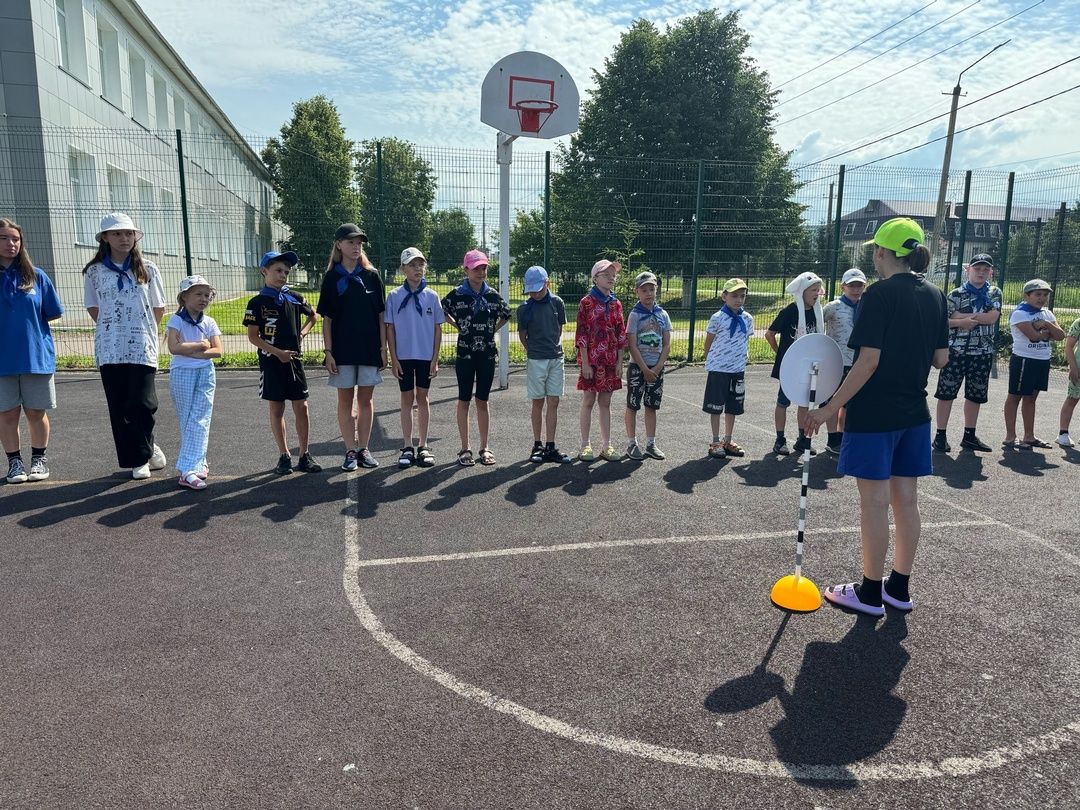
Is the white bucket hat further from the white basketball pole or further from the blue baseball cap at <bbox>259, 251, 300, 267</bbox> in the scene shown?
the white basketball pole

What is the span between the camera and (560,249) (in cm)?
1426

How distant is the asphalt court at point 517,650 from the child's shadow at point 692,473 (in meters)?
0.17

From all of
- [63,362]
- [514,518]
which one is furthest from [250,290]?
[514,518]

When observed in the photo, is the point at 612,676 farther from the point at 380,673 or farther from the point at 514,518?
the point at 514,518

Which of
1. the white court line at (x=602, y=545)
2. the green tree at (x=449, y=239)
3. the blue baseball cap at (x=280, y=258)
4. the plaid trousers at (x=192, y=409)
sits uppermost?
the green tree at (x=449, y=239)

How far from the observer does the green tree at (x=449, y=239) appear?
1295cm

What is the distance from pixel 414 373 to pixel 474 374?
1.94 feet

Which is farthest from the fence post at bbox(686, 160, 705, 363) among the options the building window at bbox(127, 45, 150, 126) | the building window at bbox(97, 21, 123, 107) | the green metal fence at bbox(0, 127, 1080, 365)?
the building window at bbox(127, 45, 150, 126)

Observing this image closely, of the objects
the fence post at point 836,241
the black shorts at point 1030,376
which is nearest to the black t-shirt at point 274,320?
the black shorts at point 1030,376

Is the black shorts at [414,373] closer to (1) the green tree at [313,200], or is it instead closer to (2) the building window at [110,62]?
(1) the green tree at [313,200]

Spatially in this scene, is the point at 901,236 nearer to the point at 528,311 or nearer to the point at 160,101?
the point at 528,311

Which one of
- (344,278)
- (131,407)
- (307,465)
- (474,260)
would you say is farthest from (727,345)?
(131,407)

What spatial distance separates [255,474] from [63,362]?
28.3 feet

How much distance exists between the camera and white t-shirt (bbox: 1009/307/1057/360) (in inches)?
305
